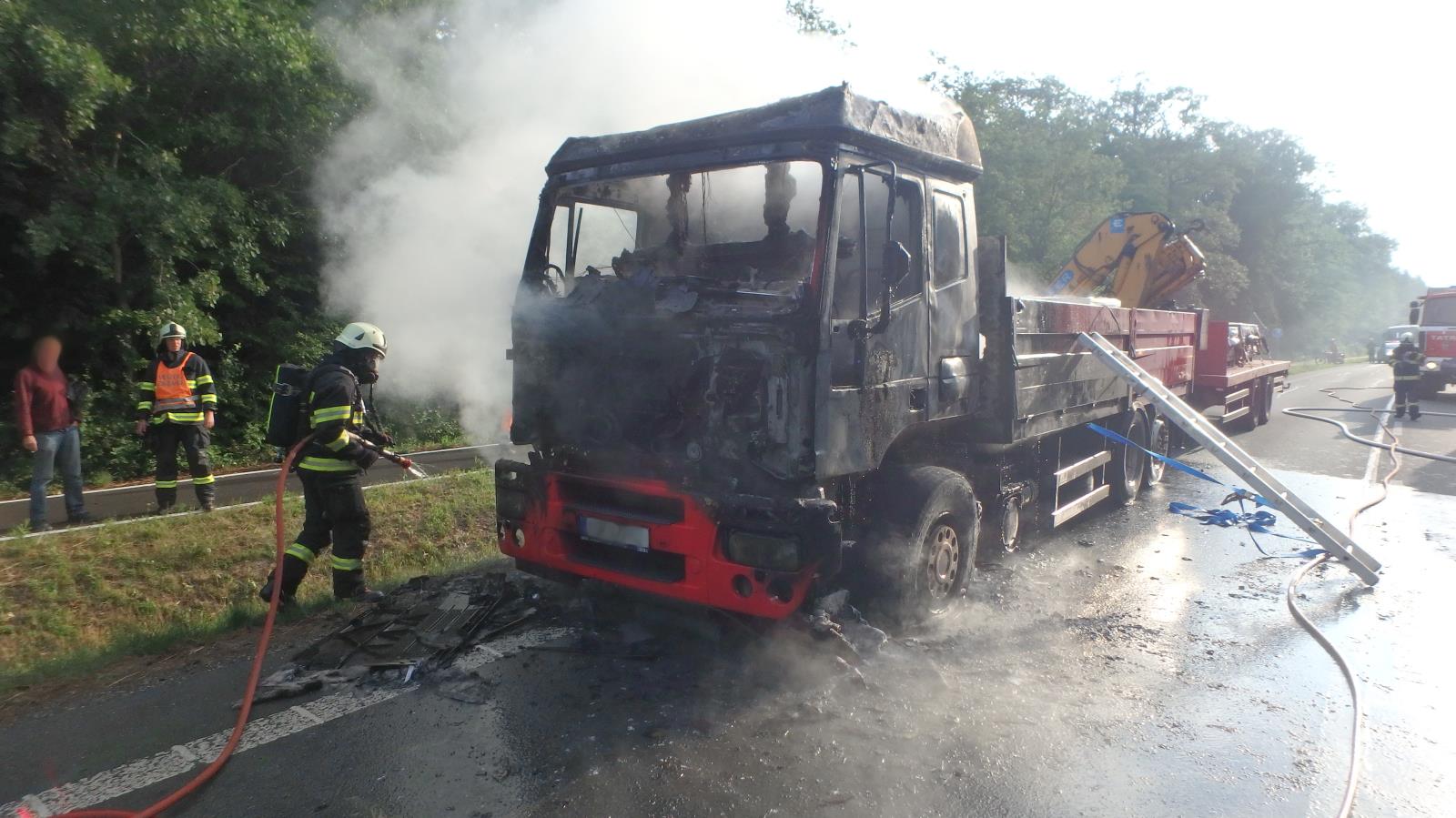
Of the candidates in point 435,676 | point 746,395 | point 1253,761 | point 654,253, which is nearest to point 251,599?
point 435,676

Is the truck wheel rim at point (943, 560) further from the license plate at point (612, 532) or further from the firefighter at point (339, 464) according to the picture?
the firefighter at point (339, 464)

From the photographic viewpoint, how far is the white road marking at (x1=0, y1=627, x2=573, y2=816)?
2.97 meters

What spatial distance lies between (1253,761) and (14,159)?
11.6m

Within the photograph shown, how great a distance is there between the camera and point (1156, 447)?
8.71 metres

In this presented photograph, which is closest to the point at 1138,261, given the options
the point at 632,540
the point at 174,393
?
the point at 632,540

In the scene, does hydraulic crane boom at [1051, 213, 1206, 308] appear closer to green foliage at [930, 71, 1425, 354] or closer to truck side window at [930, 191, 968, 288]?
green foliage at [930, 71, 1425, 354]

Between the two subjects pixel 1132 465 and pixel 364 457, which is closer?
pixel 364 457

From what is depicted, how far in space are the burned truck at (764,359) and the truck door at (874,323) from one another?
13 millimetres

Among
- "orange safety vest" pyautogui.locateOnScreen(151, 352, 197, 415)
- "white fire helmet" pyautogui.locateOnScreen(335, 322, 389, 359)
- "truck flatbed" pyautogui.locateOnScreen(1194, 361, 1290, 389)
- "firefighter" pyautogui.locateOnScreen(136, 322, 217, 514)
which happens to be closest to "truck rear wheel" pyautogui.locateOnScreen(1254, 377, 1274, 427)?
"truck flatbed" pyautogui.locateOnScreen(1194, 361, 1290, 389)

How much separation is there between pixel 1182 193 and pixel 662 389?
131 ft

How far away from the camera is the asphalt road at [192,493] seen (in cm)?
760

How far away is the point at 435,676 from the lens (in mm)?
3977

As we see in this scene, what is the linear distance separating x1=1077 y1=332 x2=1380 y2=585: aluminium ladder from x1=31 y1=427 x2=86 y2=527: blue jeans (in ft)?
26.5

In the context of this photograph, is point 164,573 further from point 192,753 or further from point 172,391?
point 192,753
